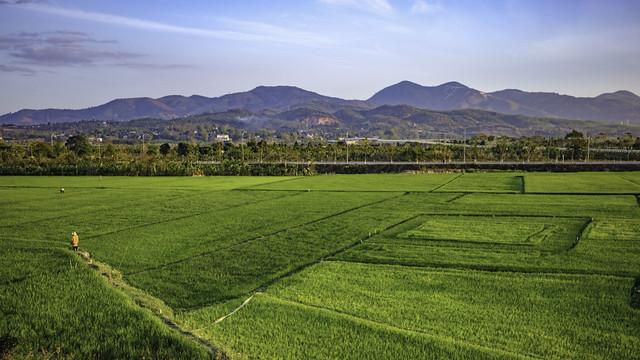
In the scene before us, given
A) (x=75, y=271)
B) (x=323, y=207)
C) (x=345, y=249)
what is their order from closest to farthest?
(x=75, y=271), (x=345, y=249), (x=323, y=207)

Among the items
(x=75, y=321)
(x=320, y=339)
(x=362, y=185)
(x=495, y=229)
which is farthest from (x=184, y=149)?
(x=320, y=339)

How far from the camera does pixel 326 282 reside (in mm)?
12672

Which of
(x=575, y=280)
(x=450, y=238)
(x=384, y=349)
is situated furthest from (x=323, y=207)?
(x=384, y=349)

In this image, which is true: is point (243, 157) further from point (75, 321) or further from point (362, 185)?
point (75, 321)

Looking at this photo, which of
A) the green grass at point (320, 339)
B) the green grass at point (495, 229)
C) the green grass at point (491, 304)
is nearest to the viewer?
the green grass at point (320, 339)

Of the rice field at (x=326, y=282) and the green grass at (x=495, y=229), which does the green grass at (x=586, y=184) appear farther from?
the green grass at (x=495, y=229)

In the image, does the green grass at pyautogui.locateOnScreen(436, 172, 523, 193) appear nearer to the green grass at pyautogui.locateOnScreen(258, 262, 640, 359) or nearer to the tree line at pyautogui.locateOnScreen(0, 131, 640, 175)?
the tree line at pyautogui.locateOnScreen(0, 131, 640, 175)

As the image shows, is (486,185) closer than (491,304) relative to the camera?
No

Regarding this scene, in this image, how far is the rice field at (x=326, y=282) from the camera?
9016 mm

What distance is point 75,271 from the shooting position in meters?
13.3

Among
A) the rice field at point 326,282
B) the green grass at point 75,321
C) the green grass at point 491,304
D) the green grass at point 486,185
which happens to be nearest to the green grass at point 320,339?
the rice field at point 326,282

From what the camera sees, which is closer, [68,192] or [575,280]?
[575,280]

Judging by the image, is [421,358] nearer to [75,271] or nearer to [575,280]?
[575,280]

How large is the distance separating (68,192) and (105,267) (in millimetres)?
22871
